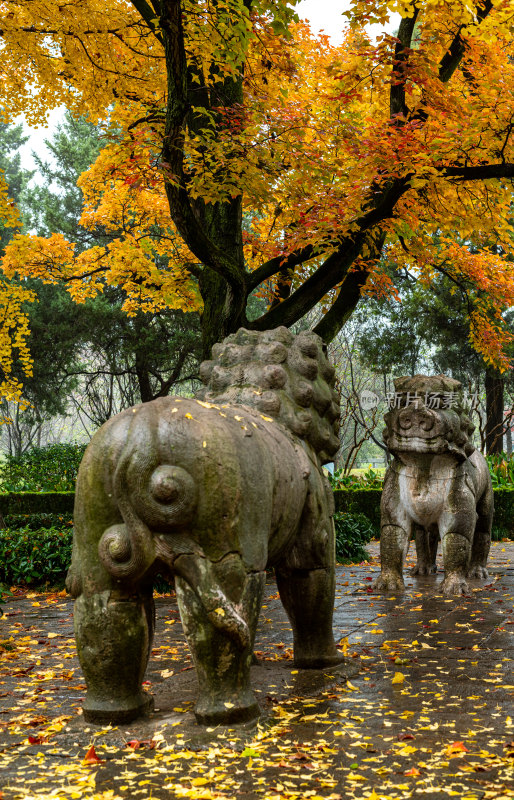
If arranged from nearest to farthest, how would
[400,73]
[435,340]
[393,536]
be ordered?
[393,536] → [400,73] → [435,340]

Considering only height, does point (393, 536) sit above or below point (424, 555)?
above

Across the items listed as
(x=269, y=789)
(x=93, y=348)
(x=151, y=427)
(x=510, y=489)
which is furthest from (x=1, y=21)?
(x=93, y=348)

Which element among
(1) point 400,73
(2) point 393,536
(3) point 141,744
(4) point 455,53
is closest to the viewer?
(3) point 141,744

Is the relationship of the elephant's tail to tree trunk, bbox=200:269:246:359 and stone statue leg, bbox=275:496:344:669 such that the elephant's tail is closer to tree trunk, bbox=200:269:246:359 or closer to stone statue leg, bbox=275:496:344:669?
stone statue leg, bbox=275:496:344:669

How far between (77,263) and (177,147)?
23.0 feet

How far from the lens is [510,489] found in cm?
1366

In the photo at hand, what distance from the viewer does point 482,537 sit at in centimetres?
877

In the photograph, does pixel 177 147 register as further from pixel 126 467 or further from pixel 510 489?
pixel 510 489

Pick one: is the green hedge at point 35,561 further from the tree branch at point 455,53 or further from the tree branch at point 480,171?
the tree branch at point 455,53

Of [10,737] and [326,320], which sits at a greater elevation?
[326,320]

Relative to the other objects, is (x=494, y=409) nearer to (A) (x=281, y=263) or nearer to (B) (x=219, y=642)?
(A) (x=281, y=263)

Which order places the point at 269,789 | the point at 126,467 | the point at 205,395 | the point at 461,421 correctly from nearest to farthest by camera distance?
the point at 269,789
the point at 126,467
the point at 205,395
the point at 461,421

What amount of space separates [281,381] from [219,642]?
1.56 meters

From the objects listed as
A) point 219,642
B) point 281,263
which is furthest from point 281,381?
point 281,263
